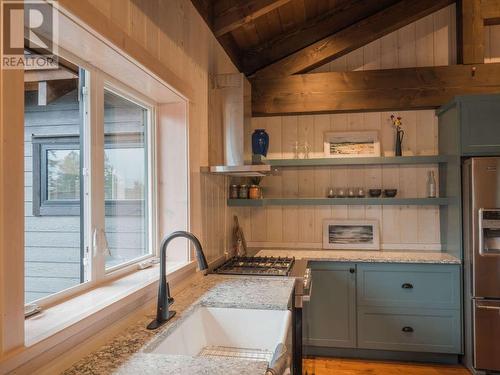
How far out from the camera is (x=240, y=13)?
2641 mm

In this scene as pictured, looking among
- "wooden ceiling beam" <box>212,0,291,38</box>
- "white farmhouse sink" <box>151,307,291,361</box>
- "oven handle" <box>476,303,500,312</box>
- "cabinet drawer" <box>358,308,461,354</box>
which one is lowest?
"cabinet drawer" <box>358,308,461,354</box>

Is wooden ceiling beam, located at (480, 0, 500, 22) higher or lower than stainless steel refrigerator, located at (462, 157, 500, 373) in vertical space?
higher

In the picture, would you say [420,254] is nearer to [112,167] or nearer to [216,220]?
[216,220]

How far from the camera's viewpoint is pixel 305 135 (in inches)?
147

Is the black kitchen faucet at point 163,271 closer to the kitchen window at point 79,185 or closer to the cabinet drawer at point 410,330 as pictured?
the kitchen window at point 79,185

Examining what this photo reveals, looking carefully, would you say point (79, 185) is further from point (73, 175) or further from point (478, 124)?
point (478, 124)

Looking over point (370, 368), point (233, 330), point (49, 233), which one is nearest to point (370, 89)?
point (370, 368)

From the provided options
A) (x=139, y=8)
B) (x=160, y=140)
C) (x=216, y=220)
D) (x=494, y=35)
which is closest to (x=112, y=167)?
(x=160, y=140)

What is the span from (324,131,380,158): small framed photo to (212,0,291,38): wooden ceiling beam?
1.45 metres

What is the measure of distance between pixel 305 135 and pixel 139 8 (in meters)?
2.36

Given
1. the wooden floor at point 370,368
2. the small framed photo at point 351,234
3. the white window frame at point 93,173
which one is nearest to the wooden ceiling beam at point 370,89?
the small framed photo at point 351,234

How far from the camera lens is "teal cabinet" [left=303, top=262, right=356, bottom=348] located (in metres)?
3.08

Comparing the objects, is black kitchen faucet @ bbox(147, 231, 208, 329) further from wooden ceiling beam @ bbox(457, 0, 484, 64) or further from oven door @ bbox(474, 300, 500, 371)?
wooden ceiling beam @ bbox(457, 0, 484, 64)

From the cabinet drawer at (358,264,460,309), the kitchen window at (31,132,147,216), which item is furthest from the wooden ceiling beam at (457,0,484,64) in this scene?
the kitchen window at (31,132,147,216)
